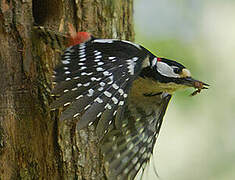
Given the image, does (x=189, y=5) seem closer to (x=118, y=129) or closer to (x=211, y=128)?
(x=211, y=128)

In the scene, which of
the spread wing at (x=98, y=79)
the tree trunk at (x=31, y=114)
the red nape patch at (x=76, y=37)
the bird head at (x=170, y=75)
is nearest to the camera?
the spread wing at (x=98, y=79)

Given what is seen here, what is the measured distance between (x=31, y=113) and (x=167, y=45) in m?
2.23

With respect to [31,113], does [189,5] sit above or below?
above

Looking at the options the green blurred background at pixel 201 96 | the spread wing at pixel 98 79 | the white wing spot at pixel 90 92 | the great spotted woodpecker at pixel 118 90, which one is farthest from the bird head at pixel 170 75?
the green blurred background at pixel 201 96

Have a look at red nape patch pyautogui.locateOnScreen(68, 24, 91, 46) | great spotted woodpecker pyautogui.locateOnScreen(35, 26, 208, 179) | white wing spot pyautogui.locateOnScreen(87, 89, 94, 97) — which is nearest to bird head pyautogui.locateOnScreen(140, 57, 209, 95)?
great spotted woodpecker pyautogui.locateOnScreen(35, 26, 208, 179)

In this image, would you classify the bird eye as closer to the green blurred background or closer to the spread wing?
the spread wing

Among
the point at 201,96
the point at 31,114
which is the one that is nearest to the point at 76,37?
the point at 31,114

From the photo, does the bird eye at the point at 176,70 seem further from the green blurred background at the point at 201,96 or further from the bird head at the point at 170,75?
the green blurred background at the point at 201,96

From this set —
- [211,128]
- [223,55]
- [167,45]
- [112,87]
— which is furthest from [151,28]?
[112,87]

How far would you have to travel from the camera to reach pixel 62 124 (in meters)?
2.95

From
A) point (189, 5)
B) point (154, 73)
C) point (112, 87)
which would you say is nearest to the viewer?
point (112, 87)

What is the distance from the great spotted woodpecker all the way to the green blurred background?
1.62 meters

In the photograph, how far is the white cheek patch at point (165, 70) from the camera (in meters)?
2.78

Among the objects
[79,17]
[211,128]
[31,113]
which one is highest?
[79,17]
